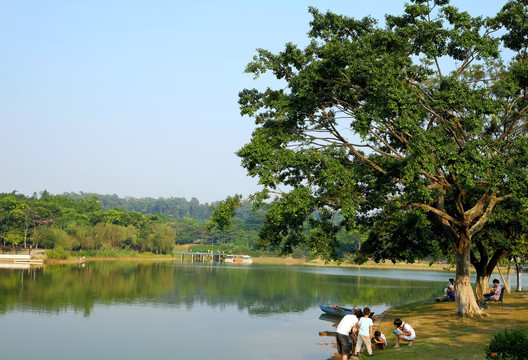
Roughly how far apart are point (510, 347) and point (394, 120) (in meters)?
10.1

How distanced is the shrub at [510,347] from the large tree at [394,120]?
23.7ft

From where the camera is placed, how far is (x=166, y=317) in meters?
30.6

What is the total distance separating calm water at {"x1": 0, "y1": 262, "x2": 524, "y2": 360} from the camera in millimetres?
21875

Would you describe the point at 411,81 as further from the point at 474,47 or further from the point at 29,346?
the point at 29,346

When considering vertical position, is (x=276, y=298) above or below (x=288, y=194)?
below

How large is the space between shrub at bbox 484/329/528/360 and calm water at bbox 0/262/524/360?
1012 centimetres

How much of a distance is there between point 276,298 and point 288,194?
Result: 24.1m

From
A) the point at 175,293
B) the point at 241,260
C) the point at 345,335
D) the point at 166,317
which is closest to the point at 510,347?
the point at 345,335

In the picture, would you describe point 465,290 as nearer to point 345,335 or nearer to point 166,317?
point 345,335

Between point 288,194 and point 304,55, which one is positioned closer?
point 288,194

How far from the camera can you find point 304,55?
68.5 feet

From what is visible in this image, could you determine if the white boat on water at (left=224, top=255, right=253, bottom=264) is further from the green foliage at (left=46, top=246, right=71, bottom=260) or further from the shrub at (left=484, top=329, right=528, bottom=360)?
the shrub at (left=484, top=329, right=528, bottom=360)

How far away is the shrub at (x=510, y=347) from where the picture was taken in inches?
404

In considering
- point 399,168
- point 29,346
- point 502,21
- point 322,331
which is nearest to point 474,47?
point 502,21
